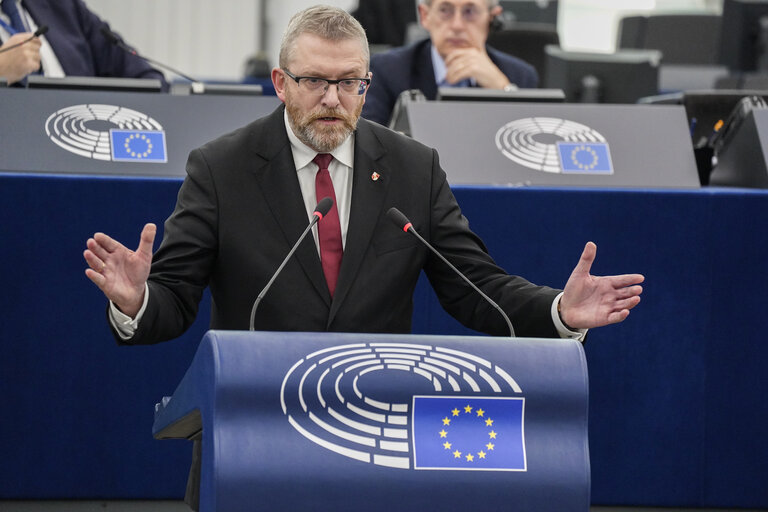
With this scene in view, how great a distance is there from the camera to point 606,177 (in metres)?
3.37

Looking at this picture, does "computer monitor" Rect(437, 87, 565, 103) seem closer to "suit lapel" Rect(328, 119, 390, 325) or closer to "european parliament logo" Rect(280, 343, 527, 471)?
"suit lapel" Rect(328, 119, 390, 325)

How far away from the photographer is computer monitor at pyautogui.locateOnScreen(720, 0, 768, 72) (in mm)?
6262

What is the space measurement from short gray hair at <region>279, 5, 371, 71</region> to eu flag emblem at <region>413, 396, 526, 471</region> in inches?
32.2

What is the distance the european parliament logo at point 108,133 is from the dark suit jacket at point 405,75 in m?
0.85

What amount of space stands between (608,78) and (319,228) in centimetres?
240

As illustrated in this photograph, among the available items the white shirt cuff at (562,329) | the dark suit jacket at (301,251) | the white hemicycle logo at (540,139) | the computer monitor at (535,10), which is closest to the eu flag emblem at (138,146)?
the dark suit jacket at (301,251)

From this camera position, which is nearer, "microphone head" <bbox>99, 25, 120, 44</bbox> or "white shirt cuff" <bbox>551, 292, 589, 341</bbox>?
"white shirt cuff" <bbox>551, 292, 589, 341</bbox>

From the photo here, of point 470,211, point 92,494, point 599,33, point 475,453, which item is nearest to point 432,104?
point 470,211

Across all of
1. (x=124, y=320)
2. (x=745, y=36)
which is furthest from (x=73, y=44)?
(x=745, y=36)

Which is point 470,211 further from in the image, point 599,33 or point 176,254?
point 599,33

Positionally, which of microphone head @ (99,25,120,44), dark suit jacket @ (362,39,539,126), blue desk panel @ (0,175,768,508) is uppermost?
microphone head @ (99,25,120,44)

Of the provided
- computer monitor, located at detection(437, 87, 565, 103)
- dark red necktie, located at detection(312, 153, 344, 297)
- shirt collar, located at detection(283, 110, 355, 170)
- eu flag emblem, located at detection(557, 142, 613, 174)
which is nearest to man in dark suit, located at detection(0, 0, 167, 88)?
computer monitor, located at detection(437, 87, 565, 103)

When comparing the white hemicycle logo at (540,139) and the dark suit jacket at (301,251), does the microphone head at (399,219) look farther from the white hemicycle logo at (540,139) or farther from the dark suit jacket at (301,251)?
the white hemicycle logo at (540,139)

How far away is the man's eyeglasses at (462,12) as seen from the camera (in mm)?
4184
